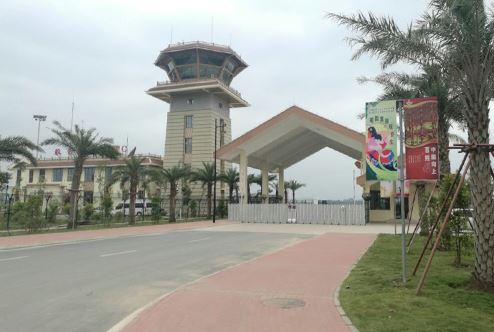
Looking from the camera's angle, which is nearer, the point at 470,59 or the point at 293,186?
the point at 470,59

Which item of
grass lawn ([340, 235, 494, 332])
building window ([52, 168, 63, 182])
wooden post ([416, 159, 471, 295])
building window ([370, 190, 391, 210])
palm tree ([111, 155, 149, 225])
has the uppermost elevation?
building window ([52, 168, 63, 182])

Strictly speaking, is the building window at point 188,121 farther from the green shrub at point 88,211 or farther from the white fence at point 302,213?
the green shrub at point 88,211

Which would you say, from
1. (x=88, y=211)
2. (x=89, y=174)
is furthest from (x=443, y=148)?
(x=89, y=174)

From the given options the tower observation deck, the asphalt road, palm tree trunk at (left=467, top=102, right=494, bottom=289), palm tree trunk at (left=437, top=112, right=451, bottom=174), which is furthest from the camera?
the tower observation deck

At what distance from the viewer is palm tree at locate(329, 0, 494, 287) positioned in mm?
8617

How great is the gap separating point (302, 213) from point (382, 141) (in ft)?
83.9

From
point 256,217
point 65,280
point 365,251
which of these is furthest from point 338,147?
point 65,280

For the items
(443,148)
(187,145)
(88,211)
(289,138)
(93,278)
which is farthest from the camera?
(187,145)

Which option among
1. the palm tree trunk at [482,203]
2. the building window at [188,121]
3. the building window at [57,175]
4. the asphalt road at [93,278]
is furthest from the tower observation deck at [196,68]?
the palm tree trunk at [482,203]

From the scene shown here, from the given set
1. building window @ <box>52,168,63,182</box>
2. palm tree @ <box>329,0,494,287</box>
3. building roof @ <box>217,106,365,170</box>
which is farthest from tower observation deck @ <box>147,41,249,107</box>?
palm tree @ <box>329,0,494,287</box>

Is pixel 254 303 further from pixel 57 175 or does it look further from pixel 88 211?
pixel 57 175

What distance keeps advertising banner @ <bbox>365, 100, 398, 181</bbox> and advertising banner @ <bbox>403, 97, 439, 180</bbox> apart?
36 cm

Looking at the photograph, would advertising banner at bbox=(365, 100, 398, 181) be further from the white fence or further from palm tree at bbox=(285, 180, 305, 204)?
palm tree at bbox=(285, 180, 305, 204)

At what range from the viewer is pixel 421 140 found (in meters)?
9.50
